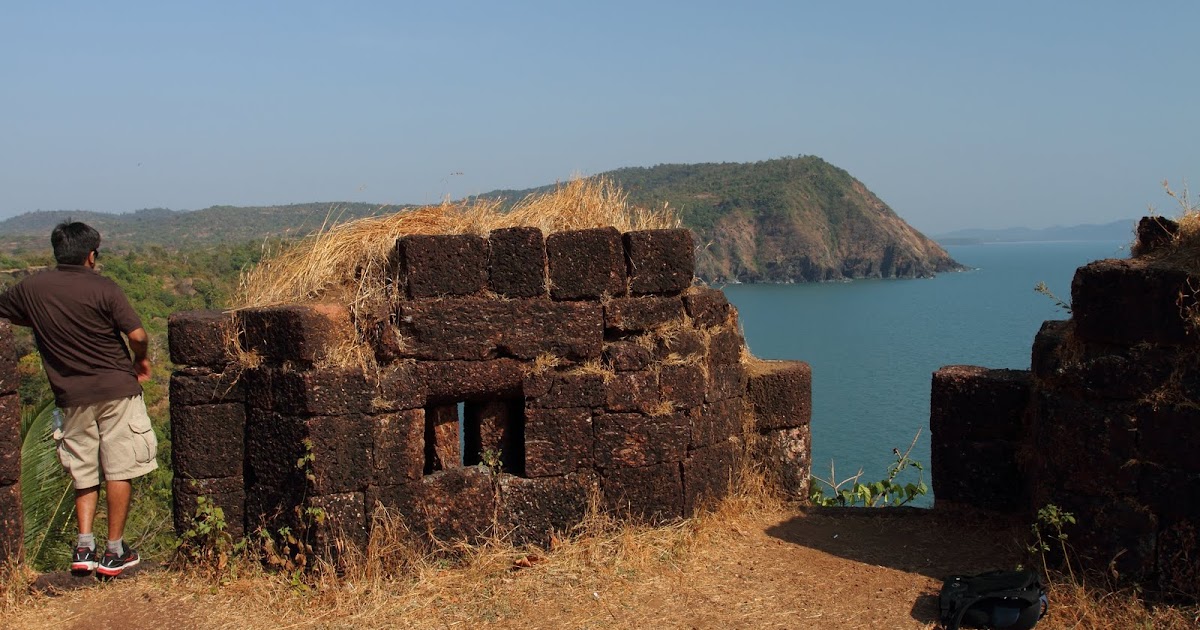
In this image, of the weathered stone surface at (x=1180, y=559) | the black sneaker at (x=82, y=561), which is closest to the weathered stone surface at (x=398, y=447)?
the black sneaker at (x=82, y=561)

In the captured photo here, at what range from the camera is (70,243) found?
537cm

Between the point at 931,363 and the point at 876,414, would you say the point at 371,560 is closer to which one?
the point at 876,414

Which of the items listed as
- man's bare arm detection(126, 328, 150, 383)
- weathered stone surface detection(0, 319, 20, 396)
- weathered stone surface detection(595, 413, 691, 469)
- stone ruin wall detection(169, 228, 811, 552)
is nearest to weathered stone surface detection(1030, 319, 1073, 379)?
stone ruin wall detection(169, 228, 811, 552)

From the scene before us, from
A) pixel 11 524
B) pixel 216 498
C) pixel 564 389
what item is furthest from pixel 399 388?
pixel 11 524

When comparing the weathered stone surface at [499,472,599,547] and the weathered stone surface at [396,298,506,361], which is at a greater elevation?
the weathered stone surface at [396,298,506,361]

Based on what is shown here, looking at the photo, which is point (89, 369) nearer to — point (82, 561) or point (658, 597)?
point (82, 561)

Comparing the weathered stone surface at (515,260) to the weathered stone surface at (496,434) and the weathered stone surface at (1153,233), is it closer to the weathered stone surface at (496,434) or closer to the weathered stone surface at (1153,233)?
the weathered stone surface at (496,434)

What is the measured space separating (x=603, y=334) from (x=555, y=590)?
1.62m

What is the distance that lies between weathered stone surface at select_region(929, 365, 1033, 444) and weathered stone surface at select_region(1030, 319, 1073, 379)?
214mm

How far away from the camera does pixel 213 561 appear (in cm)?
584

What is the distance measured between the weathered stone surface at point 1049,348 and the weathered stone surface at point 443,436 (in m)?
3.62

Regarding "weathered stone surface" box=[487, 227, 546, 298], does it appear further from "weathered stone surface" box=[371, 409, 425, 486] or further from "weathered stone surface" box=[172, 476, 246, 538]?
"weathered stone surface" box=[172, 476, 246, 538]

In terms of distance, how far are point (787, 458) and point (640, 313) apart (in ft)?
6.41

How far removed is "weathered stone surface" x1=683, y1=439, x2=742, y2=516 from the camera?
6.34 meters
